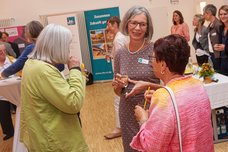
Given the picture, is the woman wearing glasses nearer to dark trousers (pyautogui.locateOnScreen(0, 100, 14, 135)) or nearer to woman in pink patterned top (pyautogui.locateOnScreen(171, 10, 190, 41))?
dark trousers (pyautogui.locateOnScreen(0, 100, 14, 135))

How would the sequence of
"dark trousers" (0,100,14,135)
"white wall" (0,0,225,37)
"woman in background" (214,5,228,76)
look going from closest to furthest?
"woman in background" (214,5,228,76)
"dark trousers" (0,100,14,135)
"white wall" (0,0,225,37)

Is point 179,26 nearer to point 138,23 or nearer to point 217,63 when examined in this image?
point 217,63

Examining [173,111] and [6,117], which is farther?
[6,117]

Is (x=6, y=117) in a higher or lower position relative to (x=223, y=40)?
lower

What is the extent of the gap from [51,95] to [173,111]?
625mm

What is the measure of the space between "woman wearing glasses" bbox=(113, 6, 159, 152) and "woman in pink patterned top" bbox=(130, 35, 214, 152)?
57 centimetres

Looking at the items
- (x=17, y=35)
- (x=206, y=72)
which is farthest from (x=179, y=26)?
(x=17, y=35)

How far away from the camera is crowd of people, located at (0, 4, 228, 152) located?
4.07 feet

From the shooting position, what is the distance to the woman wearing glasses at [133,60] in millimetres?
1915

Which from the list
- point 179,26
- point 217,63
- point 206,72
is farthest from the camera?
point 179,26

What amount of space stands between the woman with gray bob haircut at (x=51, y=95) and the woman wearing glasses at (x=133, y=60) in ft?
1.33

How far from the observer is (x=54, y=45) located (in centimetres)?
156

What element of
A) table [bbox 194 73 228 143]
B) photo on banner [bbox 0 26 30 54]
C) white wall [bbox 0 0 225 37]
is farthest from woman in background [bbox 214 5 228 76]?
photo on banner [bbox 0 26 30 54]

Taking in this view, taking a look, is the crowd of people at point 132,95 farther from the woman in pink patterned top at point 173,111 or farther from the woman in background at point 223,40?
the woman in background at point 223,40
